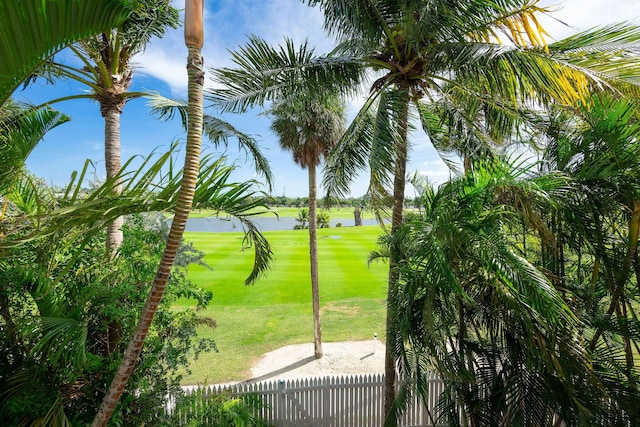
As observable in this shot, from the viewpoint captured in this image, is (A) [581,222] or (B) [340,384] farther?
(B) [340,384]

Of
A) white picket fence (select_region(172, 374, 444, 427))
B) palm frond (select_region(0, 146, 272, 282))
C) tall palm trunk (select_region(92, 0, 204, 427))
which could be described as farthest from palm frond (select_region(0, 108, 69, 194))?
white picket fence (select_region(172, 374, 444, 427))

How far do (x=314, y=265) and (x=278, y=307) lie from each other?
12.2 feet

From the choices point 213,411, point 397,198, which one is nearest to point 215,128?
point 397,198

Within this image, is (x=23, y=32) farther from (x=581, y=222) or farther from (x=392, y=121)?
(x=581, y=222)

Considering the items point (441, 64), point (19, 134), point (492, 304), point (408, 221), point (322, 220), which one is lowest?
point (322, 220)

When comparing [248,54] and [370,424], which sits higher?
[248,54]

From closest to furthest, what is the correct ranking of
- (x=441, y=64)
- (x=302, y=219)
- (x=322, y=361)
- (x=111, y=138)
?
(x=441, y=64), (x=111, y=138), (x=322, y=361), (x=302, y=219)

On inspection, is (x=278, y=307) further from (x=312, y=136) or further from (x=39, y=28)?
(x=39, y=28)

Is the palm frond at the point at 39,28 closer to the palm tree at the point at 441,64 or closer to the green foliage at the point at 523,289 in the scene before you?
the palm tree at the point at 441,64

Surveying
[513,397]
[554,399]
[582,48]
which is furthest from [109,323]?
[582,48]

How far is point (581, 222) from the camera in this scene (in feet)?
9.24

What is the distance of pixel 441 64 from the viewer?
3852 millimetres

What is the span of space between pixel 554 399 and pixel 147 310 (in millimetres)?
3669

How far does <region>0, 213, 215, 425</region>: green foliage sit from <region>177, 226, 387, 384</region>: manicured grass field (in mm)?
2093
